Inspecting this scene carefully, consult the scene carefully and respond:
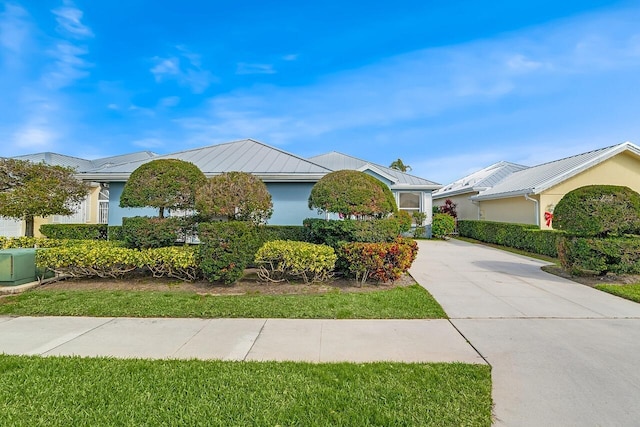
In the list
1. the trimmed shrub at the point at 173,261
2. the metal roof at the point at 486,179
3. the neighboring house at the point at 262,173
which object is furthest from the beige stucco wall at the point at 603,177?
the trimmed shrub at the point at 173,261

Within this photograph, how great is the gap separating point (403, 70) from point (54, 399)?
11.8m

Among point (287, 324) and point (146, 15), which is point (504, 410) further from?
point (146, 15)

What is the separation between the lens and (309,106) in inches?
514

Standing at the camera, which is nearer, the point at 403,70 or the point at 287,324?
the point at 287,324

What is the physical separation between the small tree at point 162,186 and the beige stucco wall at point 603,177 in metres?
14.7

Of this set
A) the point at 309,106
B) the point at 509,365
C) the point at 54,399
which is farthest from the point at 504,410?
the point at 309,106

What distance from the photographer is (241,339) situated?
3908mm

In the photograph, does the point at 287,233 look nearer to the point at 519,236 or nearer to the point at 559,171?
the point at 519,236

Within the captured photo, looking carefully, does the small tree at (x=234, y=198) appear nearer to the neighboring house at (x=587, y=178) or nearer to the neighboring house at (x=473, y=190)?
Result: the neighboring house at (x=587, y=178)

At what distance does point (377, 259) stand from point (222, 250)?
10.9ft

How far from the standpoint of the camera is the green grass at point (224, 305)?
4891mm

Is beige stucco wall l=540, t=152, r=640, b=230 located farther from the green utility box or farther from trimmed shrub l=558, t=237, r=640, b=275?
the green utility box

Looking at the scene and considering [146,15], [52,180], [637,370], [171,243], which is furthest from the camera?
[52,180]

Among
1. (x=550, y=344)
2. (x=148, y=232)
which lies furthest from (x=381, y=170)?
(x=550, y=344)
